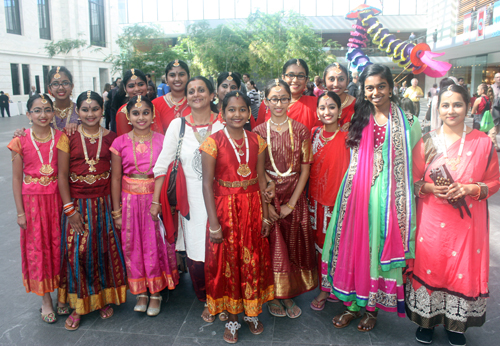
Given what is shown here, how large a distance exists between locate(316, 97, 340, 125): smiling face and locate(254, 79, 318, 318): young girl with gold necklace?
165mm

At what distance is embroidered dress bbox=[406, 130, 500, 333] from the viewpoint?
2.42 m

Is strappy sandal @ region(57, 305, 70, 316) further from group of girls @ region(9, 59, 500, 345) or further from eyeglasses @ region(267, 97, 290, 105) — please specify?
eyeglasses @ region(267, 97, 290, 105)

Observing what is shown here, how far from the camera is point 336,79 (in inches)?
129

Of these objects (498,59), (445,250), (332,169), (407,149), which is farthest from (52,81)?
(498,59)

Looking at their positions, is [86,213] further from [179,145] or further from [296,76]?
[296,76]

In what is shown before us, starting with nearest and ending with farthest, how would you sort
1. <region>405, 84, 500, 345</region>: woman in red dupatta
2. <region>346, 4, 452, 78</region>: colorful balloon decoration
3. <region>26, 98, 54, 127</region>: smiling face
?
<region>405, 84, 500, 345</region>: woman in red dupatta → <region>26, 98, 54, 127</region>: smiling face → <region>346, 4, 452, 78</region>: colorful balloon decoration

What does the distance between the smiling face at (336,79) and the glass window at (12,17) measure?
26.1 m

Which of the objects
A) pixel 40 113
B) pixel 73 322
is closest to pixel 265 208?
pixel 73 322

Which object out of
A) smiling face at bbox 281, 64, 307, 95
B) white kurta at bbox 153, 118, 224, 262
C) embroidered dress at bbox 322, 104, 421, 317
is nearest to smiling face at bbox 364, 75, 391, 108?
embroidered dress at bbox 322, 104, 421, 317

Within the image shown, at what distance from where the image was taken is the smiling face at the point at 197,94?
288 cm

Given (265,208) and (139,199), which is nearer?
(265,208)

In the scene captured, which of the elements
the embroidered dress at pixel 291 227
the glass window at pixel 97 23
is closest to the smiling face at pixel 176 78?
the embroidered dress at pixel 291 227

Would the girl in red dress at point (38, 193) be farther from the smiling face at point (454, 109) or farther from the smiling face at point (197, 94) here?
the smiling face at point (454, 109)

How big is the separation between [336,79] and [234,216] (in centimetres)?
150
